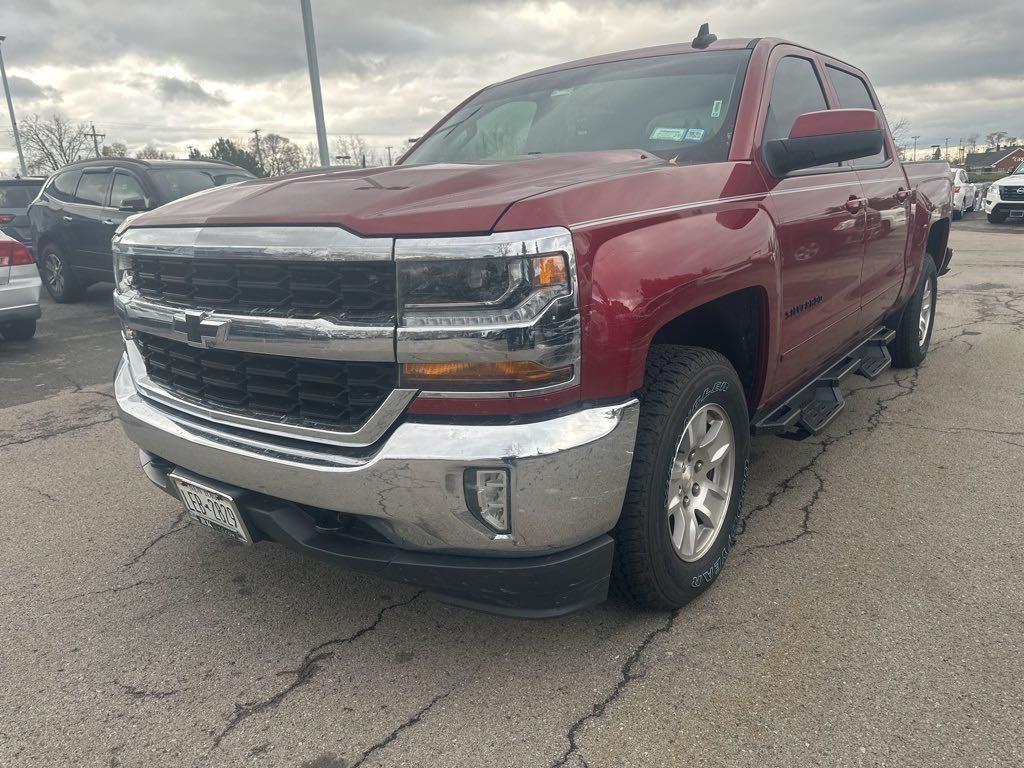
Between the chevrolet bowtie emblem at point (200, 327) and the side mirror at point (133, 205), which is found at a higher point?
the side mirror at point (133, 205)

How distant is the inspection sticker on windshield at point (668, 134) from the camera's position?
2826 mm

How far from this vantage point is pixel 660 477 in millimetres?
2150

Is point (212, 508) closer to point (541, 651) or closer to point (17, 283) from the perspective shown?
point (541, 651)

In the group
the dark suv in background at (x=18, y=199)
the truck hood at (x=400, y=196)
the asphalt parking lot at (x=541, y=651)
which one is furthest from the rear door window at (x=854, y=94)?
the dark suv in background at (x=18, y=199)

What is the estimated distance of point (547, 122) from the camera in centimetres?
325

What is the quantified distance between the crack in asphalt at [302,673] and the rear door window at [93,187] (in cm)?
784

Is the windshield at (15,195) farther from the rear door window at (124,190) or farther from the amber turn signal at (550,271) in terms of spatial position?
the amber turn signal at (550,271)

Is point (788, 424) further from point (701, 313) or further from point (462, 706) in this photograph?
point (462, 706)

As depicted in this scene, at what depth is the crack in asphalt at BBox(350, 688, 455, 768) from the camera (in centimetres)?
194

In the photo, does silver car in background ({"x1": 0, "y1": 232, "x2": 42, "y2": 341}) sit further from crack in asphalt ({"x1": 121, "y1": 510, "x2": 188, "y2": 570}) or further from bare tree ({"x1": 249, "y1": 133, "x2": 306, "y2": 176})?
bare tree ({"x1": 249, "y1": 133, "x2": 306, "y2": 176})

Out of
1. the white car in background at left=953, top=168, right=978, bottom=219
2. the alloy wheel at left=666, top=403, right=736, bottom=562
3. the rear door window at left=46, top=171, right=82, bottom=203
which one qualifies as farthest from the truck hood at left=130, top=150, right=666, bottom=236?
the white car in background at left=953, top=168, right=978, bottom=219

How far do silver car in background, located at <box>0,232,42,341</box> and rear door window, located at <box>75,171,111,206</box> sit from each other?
225cm

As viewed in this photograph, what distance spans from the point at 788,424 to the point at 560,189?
5.41 feet

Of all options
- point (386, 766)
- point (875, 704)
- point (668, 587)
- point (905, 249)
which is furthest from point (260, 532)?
point (905, 249)
